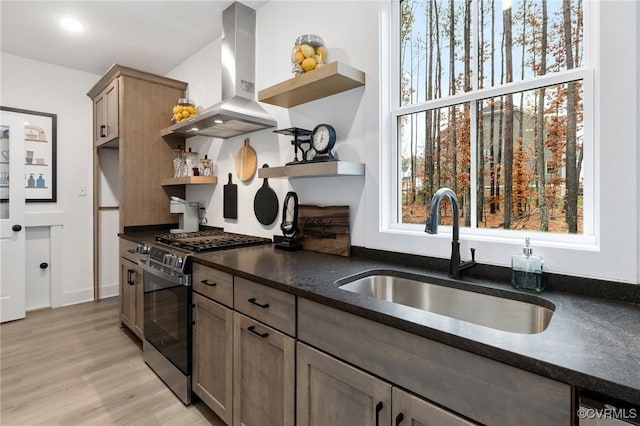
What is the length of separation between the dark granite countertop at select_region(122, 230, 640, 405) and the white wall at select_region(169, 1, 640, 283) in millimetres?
152

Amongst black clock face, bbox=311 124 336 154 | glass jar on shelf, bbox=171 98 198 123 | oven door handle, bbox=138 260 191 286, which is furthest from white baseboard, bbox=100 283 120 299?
black clock face, bbox=311 124 336 154

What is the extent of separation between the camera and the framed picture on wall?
341 cm

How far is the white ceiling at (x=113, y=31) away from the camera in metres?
2.48

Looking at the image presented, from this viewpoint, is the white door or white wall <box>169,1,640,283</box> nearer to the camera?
white wall <box>169,1,640,283</box>

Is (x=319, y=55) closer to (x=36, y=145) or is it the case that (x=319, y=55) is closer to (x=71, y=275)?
(x=36, y=145)

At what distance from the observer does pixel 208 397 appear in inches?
70.4

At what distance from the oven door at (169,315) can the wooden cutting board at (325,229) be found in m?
0.75

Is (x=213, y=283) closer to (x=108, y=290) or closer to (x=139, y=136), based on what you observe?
(x=139, y=136)

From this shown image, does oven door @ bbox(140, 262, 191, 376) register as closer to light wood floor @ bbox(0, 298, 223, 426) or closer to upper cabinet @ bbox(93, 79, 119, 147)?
light wood floor @ bbox(0, 298, 223, 426)

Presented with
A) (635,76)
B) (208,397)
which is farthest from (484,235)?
(208,397)

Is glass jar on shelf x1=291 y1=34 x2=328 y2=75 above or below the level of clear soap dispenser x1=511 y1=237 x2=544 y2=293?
above

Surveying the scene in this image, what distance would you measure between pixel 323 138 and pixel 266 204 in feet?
2.62

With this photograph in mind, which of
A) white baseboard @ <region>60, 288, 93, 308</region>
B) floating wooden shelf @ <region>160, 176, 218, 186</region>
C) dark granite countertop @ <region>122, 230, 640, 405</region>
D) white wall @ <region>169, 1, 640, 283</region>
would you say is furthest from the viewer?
white baseboard @ <region>60, 288, 93, 308</region>

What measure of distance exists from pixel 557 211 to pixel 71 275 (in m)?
4.53
